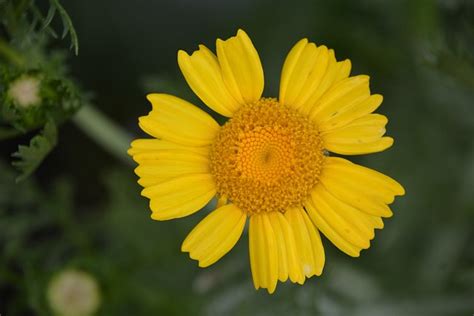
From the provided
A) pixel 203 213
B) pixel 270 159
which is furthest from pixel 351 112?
pixel 203 213

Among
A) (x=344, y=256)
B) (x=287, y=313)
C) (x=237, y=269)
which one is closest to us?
(x=287, y=313)

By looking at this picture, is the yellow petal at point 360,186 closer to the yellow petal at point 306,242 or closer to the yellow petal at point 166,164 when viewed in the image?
the yellow petal at point 306,242

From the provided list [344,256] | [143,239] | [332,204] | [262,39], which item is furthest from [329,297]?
[262,39]

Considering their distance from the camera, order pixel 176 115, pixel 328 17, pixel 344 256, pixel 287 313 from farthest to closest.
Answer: pixel 328 17, pixel 344 256, pixel 287 313, pixel 176 115

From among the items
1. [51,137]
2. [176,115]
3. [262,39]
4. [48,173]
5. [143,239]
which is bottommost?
[48,173]

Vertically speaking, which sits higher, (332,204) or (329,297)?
(332,204)

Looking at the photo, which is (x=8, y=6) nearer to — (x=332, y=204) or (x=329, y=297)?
(x=332, y=204)

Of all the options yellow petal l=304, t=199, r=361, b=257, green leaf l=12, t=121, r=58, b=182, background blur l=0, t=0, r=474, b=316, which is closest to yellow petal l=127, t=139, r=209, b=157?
green leaf l=12, t=121, r=58, b=182

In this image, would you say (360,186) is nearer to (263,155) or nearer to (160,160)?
(263,155)

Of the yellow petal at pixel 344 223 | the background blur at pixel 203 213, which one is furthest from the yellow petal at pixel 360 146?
the background blur at pixel 203 213
